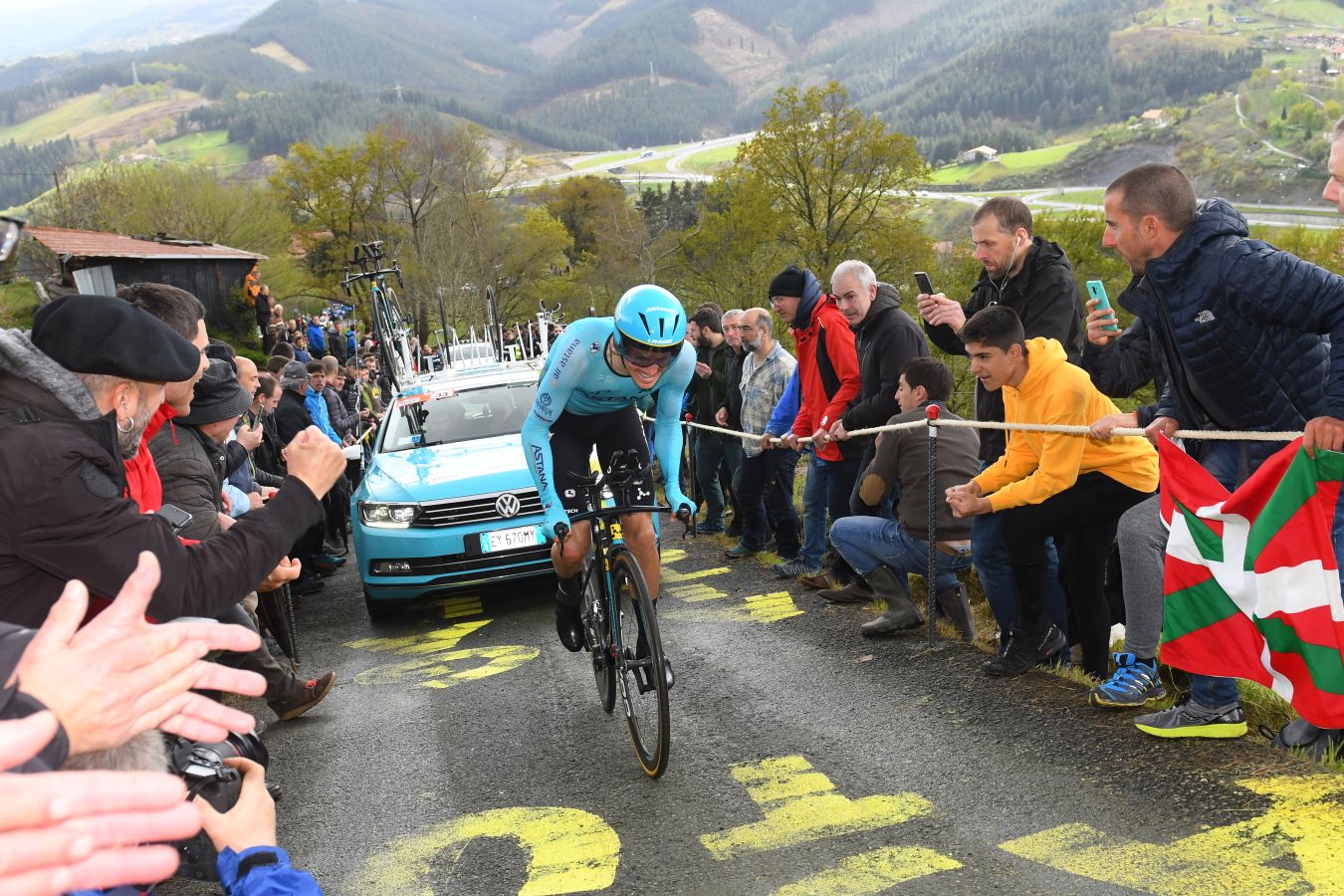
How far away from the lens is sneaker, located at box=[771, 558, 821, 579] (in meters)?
9.01

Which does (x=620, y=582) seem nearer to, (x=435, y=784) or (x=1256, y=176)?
(x=435, y=784)

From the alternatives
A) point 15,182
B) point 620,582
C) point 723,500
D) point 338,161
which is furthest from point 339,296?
point 15,182

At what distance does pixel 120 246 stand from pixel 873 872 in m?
49.0

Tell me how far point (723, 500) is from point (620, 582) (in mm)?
6905

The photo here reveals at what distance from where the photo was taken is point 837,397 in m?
8.29

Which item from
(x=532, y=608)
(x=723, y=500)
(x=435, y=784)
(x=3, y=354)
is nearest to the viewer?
(x=3, y=354)

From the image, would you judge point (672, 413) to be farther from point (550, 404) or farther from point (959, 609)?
point (959, 609)

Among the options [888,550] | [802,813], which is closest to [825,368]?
[888,550]

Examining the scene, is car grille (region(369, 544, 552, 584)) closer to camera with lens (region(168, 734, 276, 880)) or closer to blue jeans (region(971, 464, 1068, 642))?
blue jeans (region(971, 464, 1068, 642))

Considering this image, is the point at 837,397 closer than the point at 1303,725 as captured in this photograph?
No

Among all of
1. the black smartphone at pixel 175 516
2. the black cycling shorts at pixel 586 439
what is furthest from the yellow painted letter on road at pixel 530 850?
the black cycling shorts at pixel 586 439

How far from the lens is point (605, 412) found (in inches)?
250

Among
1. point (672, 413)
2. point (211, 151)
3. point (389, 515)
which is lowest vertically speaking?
point (389, 515)

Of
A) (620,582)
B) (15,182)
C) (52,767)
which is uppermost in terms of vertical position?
(15,182)
